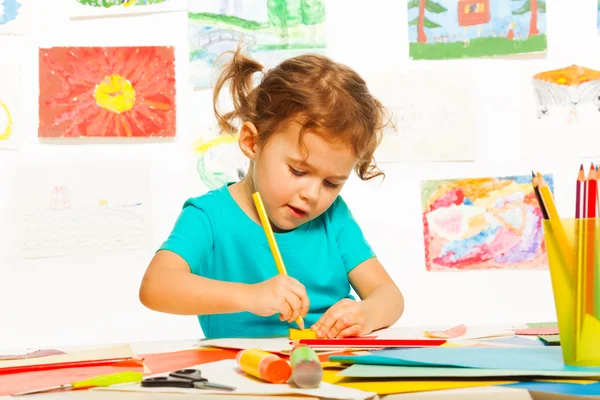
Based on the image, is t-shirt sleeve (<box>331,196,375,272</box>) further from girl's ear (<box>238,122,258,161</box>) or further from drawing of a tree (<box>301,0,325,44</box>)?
drawing of a tree (<box>301,0,325,44</box>)

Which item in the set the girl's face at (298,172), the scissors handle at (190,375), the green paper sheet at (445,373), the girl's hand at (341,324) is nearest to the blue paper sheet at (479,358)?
the green paper sheet at (445,373)

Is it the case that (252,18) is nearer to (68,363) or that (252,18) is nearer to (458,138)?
(458,138)

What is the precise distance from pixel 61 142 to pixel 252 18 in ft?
1.51

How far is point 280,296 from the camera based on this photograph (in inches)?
29.9

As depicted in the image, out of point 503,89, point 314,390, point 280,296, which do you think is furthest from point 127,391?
point 503,89

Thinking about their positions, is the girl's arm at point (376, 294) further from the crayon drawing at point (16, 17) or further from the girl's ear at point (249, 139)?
the crayon drawing at point (16, 17)

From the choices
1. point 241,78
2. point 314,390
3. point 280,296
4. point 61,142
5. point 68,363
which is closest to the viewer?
point 314,390

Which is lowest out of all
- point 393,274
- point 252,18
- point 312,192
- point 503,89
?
point 393,274

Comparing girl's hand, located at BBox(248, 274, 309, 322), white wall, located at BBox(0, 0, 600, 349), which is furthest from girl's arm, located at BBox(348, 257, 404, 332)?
white wall, located at BBox(0, 0, 600, 349)

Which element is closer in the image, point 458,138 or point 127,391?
point 127,391

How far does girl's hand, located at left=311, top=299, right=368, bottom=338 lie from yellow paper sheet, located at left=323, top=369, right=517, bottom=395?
0.32m

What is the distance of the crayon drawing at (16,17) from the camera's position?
4.85ft

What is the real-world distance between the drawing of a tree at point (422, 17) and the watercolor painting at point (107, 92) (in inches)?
20.1

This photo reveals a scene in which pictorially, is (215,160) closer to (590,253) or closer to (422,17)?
(422,17)
